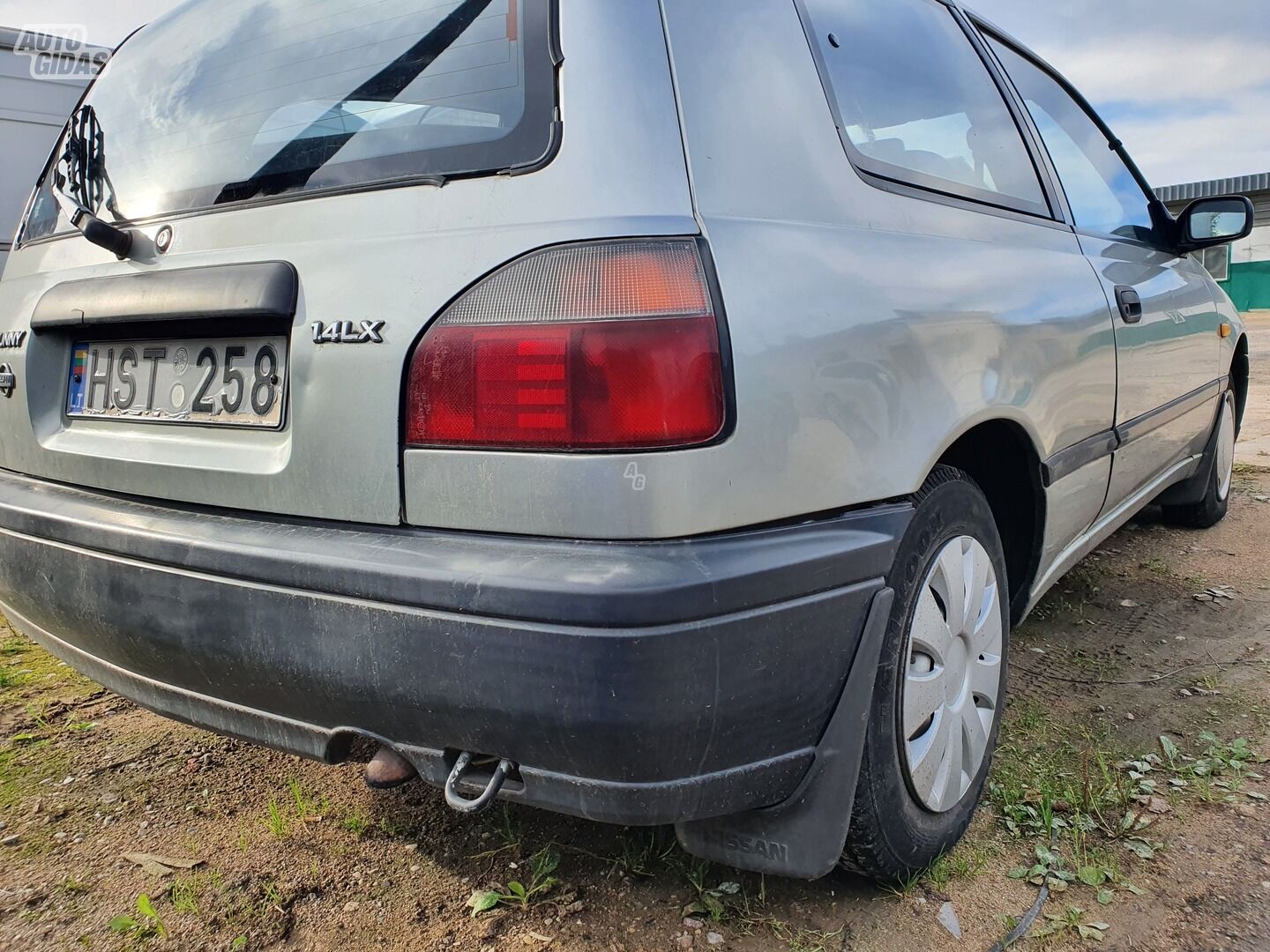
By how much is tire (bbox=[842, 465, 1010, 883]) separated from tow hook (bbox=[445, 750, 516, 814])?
24.2 inches

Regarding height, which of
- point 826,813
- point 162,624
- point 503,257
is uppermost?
point 503,257

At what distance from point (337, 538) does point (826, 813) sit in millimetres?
861

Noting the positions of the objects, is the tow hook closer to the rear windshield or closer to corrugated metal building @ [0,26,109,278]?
the rear windshield

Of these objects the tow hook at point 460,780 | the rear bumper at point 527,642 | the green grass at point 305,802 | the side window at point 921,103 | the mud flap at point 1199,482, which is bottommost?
the green grass at point 305,802

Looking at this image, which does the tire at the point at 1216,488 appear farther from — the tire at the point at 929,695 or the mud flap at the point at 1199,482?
the tire at the point at 929,695

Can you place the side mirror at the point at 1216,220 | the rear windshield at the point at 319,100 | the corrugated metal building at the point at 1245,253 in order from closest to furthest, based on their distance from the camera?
1. the rear windshield at the point at 319,100
2. the side mirror at the point at 1216,220
3. the corrugated metal building at the point at 1245,253

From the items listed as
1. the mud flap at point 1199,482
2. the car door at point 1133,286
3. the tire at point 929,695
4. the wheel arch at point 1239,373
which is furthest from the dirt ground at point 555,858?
the wheel arch at point 1239,373

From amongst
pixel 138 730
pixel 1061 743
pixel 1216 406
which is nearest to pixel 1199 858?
pixel 1061 743

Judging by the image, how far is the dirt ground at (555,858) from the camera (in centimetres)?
162

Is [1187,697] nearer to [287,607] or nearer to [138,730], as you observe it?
[287,607]

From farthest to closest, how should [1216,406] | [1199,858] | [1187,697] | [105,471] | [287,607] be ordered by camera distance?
1. [1216,406]
2. [1187,697]
3. [1199,858]
4. [105,471]
5. [287,607]

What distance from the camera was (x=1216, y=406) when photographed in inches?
160

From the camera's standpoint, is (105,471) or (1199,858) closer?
(105,471)

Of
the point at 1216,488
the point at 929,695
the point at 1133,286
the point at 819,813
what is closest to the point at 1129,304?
the point at 1133,286
